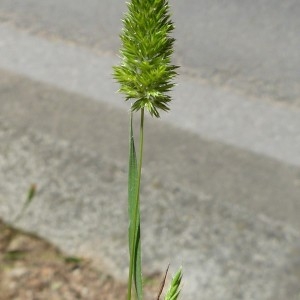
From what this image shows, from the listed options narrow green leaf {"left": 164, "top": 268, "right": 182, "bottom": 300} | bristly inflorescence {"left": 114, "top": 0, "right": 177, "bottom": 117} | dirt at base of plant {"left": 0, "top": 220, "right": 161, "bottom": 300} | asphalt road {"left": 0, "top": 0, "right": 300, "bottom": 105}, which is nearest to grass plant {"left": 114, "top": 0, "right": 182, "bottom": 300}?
bristly inflorescence {"left": 114, "top": 0, "right": 177, "bottom": 117}

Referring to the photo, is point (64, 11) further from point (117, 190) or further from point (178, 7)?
point (117, 190)

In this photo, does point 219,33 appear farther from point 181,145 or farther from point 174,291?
point 174,291

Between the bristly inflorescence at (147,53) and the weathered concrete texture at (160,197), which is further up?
the bristly inflorescence at (147,53)

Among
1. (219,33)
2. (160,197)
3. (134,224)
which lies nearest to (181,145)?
(160,197)

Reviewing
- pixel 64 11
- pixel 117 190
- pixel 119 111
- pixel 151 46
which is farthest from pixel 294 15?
pixel 151 46

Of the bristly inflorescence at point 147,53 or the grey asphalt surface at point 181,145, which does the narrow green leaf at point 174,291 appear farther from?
the grey asphalt surface at point 181,145

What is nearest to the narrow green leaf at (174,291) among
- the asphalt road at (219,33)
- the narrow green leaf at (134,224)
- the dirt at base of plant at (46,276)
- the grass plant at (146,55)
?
the narrow green leaf at (134,224)

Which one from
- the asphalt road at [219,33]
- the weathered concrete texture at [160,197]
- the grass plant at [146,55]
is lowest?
the weathered concrete texture at [160,197]

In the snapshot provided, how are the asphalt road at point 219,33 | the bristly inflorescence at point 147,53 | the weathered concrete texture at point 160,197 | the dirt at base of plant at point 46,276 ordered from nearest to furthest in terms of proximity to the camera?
the bristly inflorescence at point 147,53, the dirt at base of plant at point 46,276, the weathered concrete texture at point 160,197, the asphalt road at point 219,33

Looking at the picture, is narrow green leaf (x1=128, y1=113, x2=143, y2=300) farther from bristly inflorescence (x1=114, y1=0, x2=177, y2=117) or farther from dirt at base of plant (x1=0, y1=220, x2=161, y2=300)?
dirt at base of plant (x1=0, y1=220, x2=161, y2=300)
